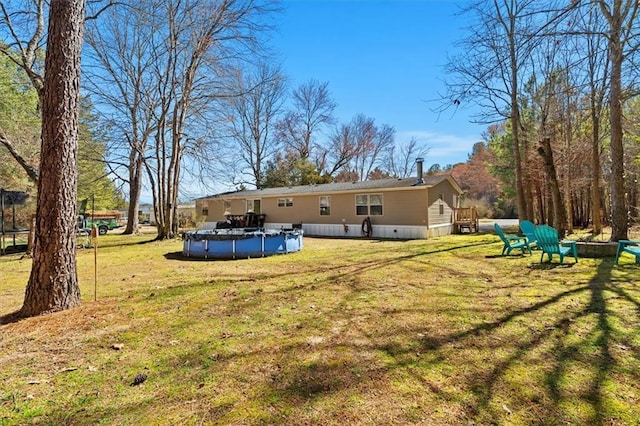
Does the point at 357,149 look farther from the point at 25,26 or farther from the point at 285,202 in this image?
the point at 25,26

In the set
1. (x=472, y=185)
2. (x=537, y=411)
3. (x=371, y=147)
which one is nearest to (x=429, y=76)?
(x=537, y=411)

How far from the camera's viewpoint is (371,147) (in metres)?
34.8

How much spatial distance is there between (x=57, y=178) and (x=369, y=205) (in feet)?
46.0

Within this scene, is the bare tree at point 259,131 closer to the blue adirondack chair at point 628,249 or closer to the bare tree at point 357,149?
the bare tree at point 357,149

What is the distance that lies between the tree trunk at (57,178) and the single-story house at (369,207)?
13103 millimetres

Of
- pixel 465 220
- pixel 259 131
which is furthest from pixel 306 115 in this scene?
pixel 465 220

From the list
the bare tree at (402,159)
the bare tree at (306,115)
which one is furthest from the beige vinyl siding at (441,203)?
the bare tree at (402,159)

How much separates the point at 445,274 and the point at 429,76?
8188 millimetres

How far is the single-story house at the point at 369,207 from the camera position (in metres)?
15.4

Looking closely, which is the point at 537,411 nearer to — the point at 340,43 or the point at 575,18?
the point at 575,18

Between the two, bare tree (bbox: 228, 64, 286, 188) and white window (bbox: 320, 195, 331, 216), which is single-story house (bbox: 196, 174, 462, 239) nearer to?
white window (bbox: 320, 195, 331, 216)

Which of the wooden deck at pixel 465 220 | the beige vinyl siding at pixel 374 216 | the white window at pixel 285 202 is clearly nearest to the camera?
the beige vinyl siding at pixel 374 216

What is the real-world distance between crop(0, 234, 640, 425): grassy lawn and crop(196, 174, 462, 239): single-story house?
30.9 feet

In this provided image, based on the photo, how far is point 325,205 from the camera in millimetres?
18672
